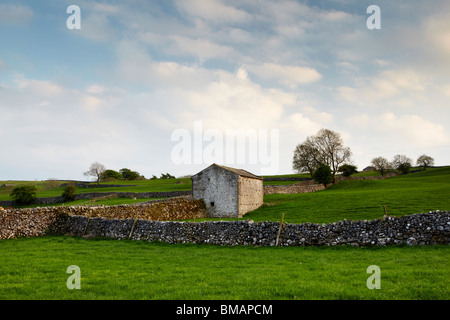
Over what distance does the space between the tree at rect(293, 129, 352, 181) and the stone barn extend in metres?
29.3

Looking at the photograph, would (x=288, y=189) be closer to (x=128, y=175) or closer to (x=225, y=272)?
(x=225, y=272)

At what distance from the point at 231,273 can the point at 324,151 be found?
2143 inches

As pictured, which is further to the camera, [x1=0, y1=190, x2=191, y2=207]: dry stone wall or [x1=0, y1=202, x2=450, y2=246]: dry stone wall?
[x1=0, y1=190, x2=191, y2=207]: dry stone wall

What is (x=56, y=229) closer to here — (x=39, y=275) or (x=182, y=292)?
(x=39, y=275)

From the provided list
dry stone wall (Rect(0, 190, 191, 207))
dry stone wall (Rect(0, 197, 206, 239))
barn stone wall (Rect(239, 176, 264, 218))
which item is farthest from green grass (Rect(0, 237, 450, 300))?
dry stone wall (Rect(0, 190, 191, 207))

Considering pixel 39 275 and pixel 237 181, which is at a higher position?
pixel 237 181

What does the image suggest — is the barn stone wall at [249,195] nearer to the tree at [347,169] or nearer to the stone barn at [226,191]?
the stone barn at [226,191]

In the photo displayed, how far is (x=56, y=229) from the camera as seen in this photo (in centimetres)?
2047

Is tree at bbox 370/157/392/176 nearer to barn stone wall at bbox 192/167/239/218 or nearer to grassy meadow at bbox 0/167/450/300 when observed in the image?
barn stone wall at bbox 192/167/239/218

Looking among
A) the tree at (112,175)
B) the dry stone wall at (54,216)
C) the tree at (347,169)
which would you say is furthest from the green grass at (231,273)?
the tree at (112,175)

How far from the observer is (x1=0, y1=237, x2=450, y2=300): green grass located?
6617 millimetres

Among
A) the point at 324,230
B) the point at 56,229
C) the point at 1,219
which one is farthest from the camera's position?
the point at 56,229
